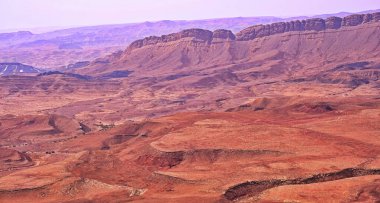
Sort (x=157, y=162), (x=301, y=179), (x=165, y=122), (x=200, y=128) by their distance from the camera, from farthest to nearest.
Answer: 1. (x=165, y=122)
2. (x=200, y=128)
3. (x=157, y=162)
4. (x=301, y=179)

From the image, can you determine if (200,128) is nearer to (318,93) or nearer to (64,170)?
(64,170)

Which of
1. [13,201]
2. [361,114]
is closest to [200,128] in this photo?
[361,114]

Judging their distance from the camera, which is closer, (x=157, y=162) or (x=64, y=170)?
(x=64, y=170)

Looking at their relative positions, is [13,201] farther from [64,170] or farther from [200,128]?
[200,128]

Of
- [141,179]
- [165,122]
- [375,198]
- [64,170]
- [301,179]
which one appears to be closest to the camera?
[375,198]

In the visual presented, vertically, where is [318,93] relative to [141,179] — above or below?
below

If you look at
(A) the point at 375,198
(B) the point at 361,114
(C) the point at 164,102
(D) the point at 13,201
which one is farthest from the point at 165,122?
(C) the point at 164,102
